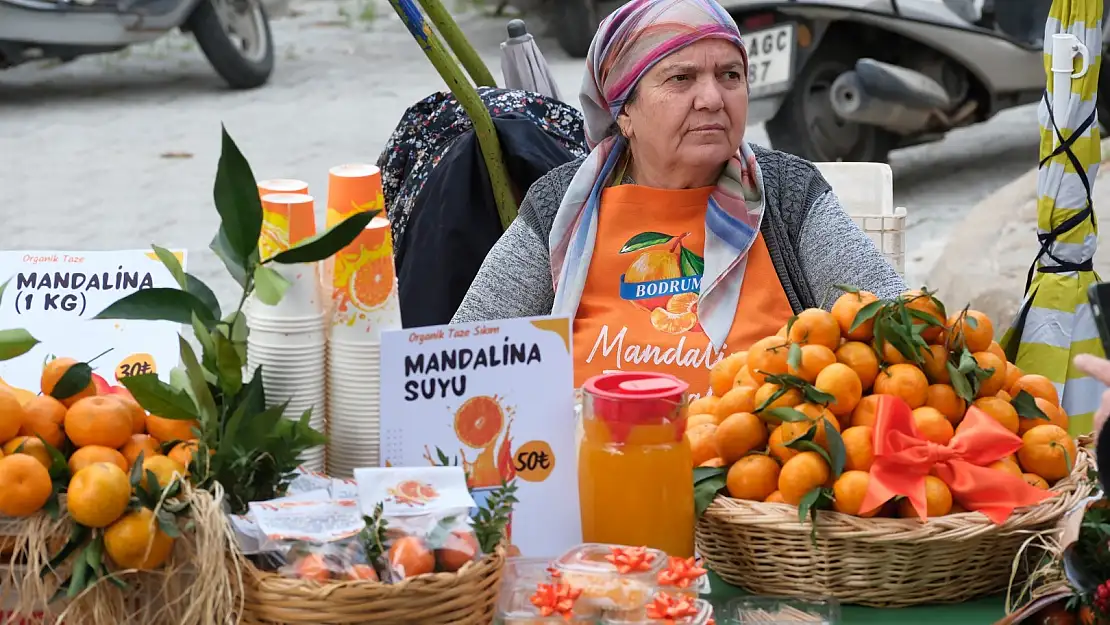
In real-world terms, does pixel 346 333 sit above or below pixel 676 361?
above

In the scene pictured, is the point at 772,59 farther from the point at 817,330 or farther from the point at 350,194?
the point at 350,194

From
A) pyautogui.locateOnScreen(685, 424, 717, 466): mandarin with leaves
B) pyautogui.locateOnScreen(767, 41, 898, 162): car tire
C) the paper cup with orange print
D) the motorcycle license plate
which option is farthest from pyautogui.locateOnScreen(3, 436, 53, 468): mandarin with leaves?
pyautogui.locateOnScreen(767, 41, 898, 162): car tire

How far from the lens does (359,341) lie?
170cm

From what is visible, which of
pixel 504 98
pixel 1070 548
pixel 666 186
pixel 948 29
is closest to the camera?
pixel 1070 548

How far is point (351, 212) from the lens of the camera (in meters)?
1.71

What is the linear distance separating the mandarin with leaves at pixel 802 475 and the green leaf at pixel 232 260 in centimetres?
69

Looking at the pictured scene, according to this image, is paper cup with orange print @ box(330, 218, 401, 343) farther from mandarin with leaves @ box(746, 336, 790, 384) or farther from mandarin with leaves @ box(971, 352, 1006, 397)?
→ mandarin with leaves @ box(971, 352, 1006, 397)

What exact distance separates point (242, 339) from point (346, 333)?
0.13 meters

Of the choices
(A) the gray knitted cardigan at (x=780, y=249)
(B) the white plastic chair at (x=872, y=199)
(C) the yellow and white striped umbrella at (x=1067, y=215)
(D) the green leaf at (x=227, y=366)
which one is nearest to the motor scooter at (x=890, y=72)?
(B) the white plastic chair at (x=872, y=199)

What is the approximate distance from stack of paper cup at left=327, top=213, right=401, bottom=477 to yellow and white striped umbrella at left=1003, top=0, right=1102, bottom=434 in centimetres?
172

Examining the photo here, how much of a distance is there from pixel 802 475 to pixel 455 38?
1612 millimetres

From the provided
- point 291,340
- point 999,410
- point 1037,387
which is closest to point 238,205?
point 291,340

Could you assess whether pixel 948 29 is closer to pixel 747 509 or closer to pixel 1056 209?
pixel 1056 209

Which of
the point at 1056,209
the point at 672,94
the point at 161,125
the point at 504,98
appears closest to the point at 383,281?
the point at 672,94
